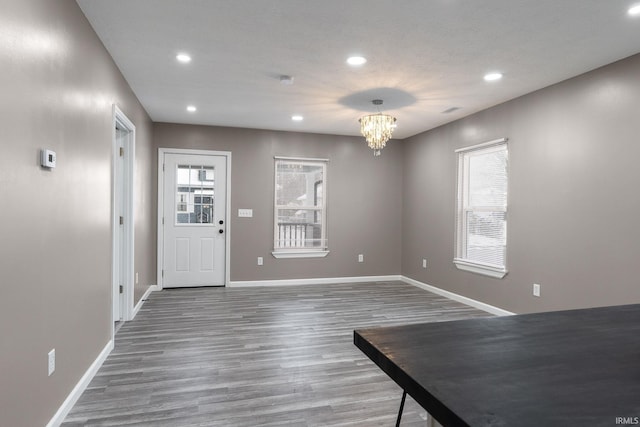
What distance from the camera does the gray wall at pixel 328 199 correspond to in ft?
19.1

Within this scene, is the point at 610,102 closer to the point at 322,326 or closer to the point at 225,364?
the point at 322,326

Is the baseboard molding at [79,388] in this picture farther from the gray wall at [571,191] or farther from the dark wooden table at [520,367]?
the gray wall at [571,191]

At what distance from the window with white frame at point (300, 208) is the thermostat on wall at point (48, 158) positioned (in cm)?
410

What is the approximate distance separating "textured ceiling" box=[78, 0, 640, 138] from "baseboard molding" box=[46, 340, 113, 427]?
2.40m

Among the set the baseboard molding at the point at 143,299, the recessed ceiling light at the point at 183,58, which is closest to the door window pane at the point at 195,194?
the baseboard molding at the point at 143,299

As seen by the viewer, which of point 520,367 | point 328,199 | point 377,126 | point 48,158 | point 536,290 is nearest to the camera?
point 520,367

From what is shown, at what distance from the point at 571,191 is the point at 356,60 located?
237cm

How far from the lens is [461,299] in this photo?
4965mm

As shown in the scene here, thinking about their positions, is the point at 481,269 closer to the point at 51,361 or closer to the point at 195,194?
the point at 195,194

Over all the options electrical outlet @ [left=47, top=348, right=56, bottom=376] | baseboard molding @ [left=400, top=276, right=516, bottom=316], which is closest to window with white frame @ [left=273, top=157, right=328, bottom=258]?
baseboard molding @ [left=400, top=276, right=516, bottom=316]

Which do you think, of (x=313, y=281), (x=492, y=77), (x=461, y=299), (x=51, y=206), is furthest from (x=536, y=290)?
(x=51, y=206)

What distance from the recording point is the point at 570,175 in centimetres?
352

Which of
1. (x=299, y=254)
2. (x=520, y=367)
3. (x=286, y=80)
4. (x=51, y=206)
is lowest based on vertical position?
(x=299, y=254)

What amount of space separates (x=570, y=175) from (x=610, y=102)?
70cm
